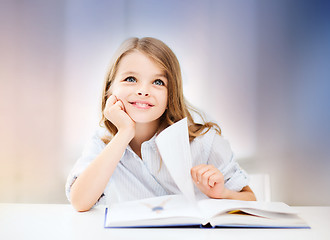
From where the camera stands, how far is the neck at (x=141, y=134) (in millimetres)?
1273

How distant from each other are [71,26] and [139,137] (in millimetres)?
598

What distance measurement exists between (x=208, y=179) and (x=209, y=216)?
23 centimetres

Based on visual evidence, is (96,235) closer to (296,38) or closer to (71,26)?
(71,26)

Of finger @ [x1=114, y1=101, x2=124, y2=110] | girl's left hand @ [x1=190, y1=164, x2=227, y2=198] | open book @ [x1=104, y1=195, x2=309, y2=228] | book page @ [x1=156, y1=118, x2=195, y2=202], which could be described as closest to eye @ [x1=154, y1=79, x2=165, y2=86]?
finger @ [x1=114, y1=101, x2=124, y2=110]

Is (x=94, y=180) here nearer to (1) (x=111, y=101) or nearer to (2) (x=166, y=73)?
(1) (x=111, y=101)

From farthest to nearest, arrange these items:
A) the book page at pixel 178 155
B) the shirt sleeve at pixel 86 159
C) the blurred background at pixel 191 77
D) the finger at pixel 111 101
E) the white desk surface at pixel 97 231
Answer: the blurred background at pixel 191 77
the finger at pixel 111 101
the shirt sleeve at pixel 86 159
the book page at pixel 178 155
the white desk surface at pixel 97 231

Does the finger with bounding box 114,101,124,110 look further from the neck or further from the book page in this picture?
the book page

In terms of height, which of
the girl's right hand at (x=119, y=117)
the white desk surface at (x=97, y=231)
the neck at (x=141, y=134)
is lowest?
the white desk surface at (x=97, y=231)

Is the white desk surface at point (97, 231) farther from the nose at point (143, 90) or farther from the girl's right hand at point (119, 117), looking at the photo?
the nose at point (143, 90)

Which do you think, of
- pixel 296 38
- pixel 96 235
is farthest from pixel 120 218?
pixel 296 38

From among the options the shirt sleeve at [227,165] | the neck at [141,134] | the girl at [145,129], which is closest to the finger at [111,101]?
the girl at [145,129]

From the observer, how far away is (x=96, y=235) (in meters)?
0.74

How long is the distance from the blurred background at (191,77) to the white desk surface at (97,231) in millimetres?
630

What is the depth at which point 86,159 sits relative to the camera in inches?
46.5
